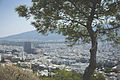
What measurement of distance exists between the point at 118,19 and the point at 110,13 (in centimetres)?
31

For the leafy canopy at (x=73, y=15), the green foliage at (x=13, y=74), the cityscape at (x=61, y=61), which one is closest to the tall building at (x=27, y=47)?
the cityscape at (x=61, y=61)

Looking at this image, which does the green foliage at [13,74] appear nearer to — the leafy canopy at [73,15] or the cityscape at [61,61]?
the cityscape at [61,61]

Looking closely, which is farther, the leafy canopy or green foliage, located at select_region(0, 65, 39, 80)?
the leafy canopy

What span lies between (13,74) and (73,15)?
1845 mm

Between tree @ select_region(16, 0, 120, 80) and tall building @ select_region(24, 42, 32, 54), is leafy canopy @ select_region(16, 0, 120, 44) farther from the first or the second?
tall building @ select_region(24, 42, 32, 54)

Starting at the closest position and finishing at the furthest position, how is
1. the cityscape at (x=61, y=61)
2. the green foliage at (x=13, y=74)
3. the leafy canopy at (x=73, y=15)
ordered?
1. the green foliage at (x=13, y=74)
2. the leafy canopy at (x=73, y=15)
3. the cityscape at (x=61, y=61)

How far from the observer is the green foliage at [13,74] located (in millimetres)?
3045

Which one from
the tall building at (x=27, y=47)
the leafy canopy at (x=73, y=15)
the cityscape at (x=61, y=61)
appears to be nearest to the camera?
the leafy canopy at (x=73, y=15)

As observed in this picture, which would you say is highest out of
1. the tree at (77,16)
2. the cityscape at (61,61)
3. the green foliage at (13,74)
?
the tree at (77,16)

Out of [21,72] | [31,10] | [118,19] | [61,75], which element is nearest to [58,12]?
[31,10]

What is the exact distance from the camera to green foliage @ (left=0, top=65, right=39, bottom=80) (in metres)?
3.04

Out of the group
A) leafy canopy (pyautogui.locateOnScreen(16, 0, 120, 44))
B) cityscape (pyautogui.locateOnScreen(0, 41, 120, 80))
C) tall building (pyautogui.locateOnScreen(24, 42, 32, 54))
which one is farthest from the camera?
tall building (pyautogui.locateOnScreen(24, 42, 32, 54))

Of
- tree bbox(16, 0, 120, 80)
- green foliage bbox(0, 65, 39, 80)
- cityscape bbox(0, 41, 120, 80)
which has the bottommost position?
cityscape bbox(0, 41, 120, 80)

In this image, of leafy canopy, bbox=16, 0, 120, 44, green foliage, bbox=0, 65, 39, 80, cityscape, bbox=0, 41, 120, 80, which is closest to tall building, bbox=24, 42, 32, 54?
cityscape, bbox=0, 41, 120, 80
